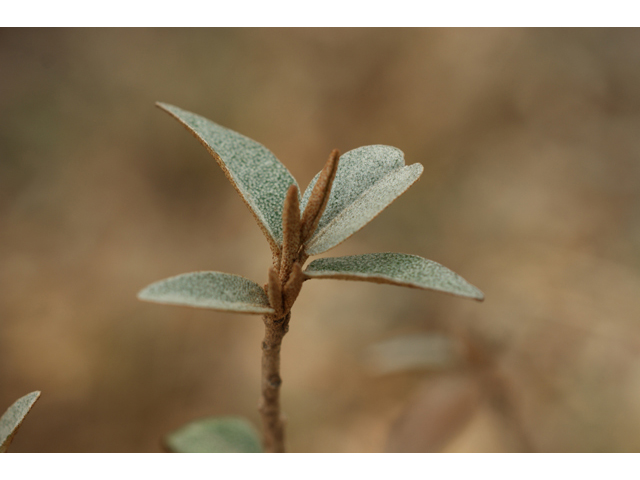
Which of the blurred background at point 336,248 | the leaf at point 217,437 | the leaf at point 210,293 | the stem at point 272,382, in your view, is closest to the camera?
the leaf at point 210,293

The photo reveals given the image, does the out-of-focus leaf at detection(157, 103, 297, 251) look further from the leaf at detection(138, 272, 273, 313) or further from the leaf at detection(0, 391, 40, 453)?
the leaf at detection(0, 391, 40, 453)

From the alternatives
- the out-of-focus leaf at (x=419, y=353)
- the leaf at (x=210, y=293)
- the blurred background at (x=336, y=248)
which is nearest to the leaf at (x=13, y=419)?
the leaf at (x=210, y=293)

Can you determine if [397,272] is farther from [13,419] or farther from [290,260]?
[13,419]

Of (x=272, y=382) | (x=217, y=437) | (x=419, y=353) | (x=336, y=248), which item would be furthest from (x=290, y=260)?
(x=336, y=248)

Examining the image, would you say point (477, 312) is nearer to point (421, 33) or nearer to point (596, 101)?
point (596, 101)

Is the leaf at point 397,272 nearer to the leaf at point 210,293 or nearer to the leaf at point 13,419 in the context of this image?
the leaf at point 210,293
